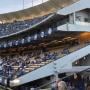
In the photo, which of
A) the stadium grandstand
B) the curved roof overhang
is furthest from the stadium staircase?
the curved roof overhang

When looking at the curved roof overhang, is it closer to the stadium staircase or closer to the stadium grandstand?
the stadium grandstand

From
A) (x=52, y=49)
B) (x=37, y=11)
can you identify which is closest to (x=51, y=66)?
(x=52, y=49)

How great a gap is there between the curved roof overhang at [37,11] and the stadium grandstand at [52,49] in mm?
126

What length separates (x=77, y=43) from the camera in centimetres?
3403

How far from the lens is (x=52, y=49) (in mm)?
38438

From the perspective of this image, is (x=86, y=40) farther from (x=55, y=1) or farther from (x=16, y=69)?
(x=55, y=1)

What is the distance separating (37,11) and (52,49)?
1186cm

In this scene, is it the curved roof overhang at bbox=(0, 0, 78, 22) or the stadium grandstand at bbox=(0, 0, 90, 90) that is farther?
the curved roof overhang at bbox=(0, 0, 78, 22)

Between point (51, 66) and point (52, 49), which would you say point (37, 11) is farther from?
point (51, 66)

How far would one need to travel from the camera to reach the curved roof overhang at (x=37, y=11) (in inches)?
1741

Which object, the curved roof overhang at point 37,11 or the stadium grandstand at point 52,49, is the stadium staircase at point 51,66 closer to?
the stadium grandstand at point 52,49

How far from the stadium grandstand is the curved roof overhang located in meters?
0.13

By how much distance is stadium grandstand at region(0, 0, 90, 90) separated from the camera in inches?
1094

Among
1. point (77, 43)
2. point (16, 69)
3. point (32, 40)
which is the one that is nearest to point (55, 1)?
point (32, 40)
